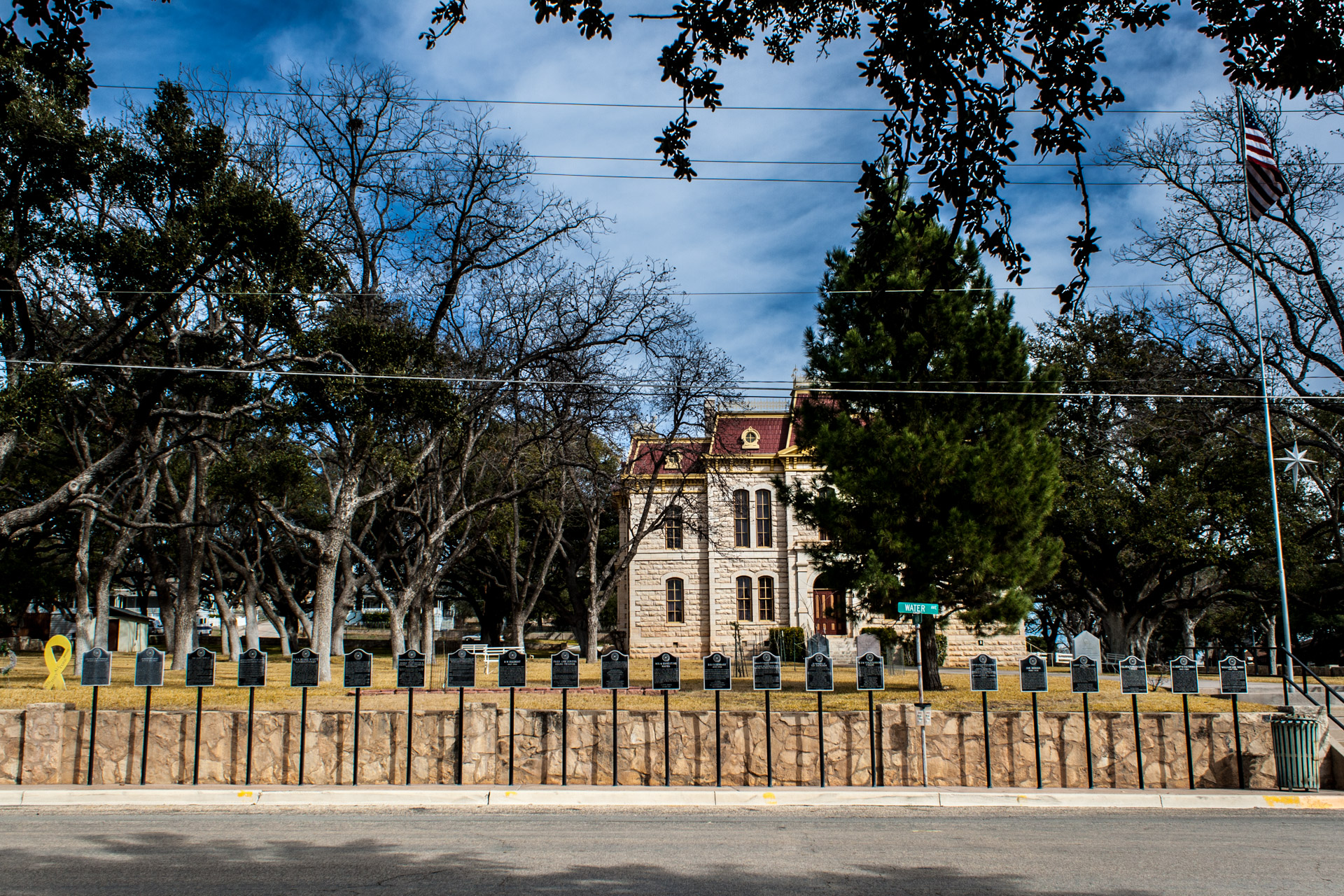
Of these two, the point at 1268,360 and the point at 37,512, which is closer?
the point at 37,512

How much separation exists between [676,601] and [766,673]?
28.6m

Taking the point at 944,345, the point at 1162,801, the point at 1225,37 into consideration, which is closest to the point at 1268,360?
the point at 944,345

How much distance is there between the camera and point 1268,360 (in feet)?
93.5

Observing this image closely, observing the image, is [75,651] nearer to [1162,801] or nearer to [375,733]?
[375,733]

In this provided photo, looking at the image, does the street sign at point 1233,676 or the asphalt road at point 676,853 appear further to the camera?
the street sign at point 1233,676

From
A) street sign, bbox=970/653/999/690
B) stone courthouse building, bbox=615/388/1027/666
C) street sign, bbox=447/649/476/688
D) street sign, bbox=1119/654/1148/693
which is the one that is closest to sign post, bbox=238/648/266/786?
street sign, bbox=447/649/476/688

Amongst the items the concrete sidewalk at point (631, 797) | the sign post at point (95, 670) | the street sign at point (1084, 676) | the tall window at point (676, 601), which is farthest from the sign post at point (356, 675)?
the tall window at point (676, 601)

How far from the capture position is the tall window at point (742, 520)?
40.5m

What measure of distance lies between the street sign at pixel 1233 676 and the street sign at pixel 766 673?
5772 millimetres

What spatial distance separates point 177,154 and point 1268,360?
94.1 feet

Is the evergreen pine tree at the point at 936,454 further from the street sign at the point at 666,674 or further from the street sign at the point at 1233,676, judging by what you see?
the street sign at the point at 666,674

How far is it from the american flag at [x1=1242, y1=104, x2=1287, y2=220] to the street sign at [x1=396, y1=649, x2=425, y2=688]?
20.4 metres

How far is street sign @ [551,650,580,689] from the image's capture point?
12320 millimetres

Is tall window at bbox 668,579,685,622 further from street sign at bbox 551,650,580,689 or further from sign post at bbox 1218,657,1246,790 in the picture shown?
sign post at bbox 1218,657,1246,790
